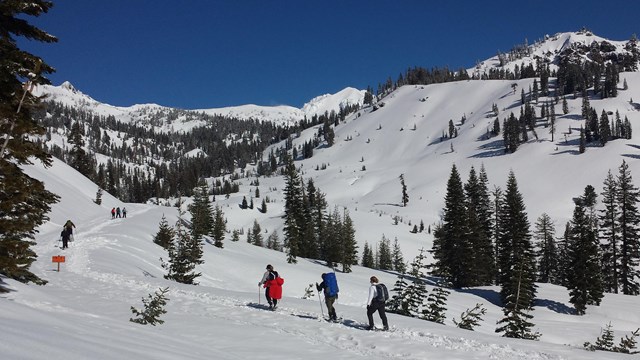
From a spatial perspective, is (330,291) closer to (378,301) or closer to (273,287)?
(378,301)

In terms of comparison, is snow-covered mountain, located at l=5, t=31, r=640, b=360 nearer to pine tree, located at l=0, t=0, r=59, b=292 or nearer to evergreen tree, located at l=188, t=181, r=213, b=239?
pine tree, located at l=0, t=0, r=59, b=292

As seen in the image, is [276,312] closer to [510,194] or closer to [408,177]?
[510,194]

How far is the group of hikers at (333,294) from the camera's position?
15.1m

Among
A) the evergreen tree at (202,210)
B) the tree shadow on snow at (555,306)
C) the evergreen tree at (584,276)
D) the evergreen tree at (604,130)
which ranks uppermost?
the evergreen tree at (604,130)

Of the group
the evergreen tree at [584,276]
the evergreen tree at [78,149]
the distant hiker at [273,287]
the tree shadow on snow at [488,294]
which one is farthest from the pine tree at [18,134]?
the evergreen tree at [78,149]

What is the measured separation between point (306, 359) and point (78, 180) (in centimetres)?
7589

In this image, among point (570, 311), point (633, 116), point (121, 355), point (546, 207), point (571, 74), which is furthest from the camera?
point (571, 74)

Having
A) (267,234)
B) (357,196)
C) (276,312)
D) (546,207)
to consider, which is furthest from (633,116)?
(276,312)

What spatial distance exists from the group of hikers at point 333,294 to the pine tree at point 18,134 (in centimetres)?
874

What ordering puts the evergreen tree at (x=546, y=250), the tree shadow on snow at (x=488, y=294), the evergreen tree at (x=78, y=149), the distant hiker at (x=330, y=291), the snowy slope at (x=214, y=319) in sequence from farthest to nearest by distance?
the evergreen tree at (x=78, y=149) < the evergreen tree at (x=546, y=250) < the tree shadow on snow at (x=488, y=294) < the distant hiker at (x=330, y=291) < the snowy slope at (x=214, y=319)

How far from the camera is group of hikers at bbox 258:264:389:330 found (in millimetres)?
15133

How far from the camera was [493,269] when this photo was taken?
185 ft

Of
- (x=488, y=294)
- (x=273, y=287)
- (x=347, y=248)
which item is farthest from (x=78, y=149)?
(x=273, y=287)

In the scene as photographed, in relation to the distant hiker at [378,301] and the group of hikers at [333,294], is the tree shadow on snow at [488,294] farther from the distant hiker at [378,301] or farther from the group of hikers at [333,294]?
the distant hiker at [378,301]
